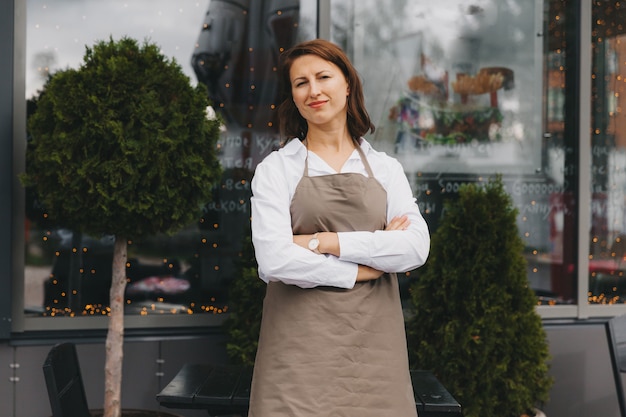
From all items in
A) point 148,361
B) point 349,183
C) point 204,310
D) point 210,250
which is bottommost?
point 148,361

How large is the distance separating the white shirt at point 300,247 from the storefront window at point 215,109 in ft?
6.18

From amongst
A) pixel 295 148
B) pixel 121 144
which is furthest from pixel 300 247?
pixel 121 144

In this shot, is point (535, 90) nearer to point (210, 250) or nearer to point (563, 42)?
point (563, 42)

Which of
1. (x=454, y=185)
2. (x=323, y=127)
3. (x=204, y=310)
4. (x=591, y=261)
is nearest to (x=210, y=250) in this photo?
(x=204, y=310)

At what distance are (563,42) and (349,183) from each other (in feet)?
10.3

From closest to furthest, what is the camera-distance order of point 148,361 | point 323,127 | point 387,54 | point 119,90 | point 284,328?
point 284,328 < point 323,127 < point 119,90 < point 148,361 < point 387,54

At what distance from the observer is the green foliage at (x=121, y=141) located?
11.1 ft

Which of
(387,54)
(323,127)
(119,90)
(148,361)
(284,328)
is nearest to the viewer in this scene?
(284,328)

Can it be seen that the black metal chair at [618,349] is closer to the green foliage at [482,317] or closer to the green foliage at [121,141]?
the green foliage at [482,317]

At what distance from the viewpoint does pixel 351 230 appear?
2.43 meters

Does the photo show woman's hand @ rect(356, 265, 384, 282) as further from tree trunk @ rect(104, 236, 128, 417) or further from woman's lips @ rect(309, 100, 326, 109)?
tree trunk @ rect(104, 236, 128, 417)

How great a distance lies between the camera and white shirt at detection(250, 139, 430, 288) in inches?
90.7

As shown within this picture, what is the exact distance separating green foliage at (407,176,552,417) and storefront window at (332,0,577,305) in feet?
2.23

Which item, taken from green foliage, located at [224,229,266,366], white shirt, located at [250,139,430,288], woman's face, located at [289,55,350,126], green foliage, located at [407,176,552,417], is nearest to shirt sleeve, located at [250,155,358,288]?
white shirt, located at [250,139,430,288]
